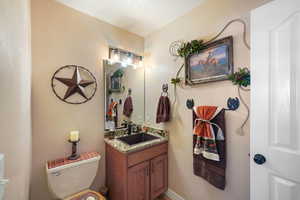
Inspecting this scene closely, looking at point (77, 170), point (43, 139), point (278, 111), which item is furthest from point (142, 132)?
point (278, 111)

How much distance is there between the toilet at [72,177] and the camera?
3.67 ft

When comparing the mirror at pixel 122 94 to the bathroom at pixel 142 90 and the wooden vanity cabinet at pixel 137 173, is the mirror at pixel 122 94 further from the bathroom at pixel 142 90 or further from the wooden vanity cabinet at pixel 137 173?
the wooden vanity cabinet at pixel 137 173

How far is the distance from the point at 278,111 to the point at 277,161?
1.03 ft

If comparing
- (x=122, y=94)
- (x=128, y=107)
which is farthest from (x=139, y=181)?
(x=122, y=94)

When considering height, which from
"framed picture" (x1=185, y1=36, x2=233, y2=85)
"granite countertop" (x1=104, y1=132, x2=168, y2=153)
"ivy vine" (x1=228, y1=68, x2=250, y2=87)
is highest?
"framed picture" (x1=185, y1=36, x2=233, y2=85)

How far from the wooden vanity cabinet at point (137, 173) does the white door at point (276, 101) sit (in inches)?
38.4

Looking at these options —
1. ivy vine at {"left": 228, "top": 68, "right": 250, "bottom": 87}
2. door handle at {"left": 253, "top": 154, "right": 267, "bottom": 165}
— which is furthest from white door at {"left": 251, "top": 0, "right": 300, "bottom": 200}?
ivy vine at {"left": 228, "top": 68, "right": 250, "bottom": 87}

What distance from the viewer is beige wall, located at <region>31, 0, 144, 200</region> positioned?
1217 mm

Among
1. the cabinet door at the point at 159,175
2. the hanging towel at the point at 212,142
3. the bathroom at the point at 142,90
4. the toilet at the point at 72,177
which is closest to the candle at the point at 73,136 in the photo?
the bathroom at the point at 142,90

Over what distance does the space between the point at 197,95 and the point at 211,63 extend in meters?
0.37

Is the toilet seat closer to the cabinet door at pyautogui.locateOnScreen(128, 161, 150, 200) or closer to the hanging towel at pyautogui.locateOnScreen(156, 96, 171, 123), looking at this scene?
the cabinet door at pyautogui.locateOnScreen(128, 161, 150, 200)

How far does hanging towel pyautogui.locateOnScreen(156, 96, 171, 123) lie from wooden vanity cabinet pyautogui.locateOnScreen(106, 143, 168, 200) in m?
0.36

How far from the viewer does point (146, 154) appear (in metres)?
1.46

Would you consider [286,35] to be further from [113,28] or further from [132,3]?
[113,28]
